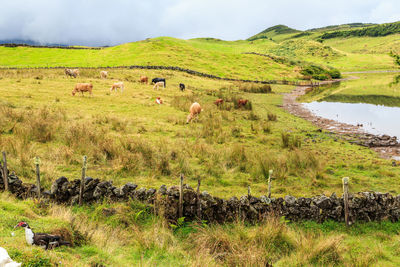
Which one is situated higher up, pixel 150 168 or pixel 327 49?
pixel 327 49

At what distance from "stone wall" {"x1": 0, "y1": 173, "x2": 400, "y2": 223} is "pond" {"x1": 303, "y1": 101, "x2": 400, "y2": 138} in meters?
12.1

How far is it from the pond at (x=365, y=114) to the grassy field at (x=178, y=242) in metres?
13.9

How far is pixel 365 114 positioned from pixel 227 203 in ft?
71.9

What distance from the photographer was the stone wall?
6.83 metres

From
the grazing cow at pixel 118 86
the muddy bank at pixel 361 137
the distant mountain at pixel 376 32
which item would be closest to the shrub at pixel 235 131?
the muddy bank at pixel 361 137

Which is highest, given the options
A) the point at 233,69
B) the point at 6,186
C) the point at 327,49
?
the point at 327,49

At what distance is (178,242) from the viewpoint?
5.93 metres

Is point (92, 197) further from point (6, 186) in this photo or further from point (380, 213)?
point (380, 213)

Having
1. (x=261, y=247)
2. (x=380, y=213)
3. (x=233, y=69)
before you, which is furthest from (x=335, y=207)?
(x=233, y=69)

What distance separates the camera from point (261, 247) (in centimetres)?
533

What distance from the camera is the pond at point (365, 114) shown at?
18297 millimetres

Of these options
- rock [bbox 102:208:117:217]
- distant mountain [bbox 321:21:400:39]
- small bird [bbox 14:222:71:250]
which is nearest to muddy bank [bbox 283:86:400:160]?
rock [bbox 102:208:117:217]

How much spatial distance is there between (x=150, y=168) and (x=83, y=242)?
174 inches

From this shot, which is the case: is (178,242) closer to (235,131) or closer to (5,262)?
(5,262)
